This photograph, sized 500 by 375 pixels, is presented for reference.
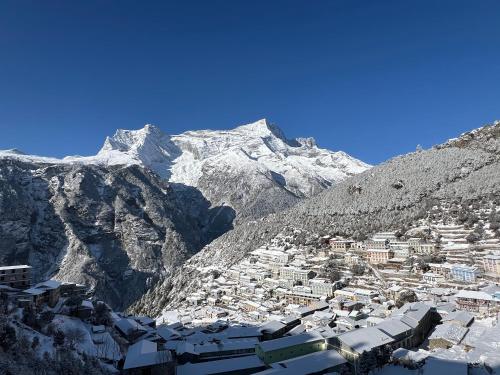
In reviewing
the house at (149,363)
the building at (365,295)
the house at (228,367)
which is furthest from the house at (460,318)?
the house at (149,363)

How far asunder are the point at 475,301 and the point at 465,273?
1644cm

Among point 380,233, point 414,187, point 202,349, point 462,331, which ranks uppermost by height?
point 414,187

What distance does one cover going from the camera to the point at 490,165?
109 metres

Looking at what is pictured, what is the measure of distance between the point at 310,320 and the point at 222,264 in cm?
6487

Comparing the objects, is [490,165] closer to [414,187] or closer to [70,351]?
[414,187]

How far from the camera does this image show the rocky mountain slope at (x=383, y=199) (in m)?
99.9

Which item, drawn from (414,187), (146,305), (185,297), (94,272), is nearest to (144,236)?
(94,272)

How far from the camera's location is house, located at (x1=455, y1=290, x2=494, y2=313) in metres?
44.1

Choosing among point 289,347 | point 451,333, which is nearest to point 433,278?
point 451,333

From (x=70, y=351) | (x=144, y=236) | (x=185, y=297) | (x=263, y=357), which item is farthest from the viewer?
(x=144, y=236)

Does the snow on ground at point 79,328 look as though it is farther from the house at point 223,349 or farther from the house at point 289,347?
the house at point 289,347

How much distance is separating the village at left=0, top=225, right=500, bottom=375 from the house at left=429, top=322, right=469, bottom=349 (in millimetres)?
120

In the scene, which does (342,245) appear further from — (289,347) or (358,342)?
(358,342)

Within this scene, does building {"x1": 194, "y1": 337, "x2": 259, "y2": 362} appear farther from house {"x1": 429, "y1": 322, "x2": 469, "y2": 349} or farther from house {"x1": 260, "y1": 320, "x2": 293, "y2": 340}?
house {"x1": 429, "y1": 322, "x2": 469, "y2": 349}
